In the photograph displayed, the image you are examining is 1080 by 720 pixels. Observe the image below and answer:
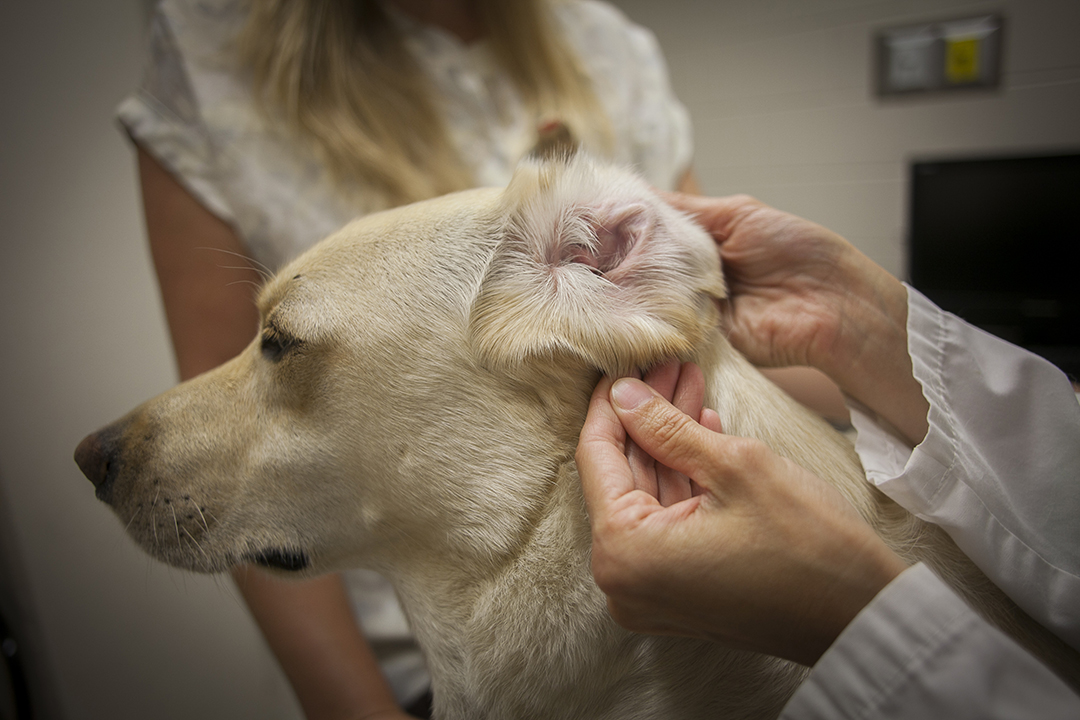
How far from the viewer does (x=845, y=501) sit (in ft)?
1.59

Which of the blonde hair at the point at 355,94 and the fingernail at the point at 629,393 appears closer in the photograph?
the fingernail at the point at 629,393

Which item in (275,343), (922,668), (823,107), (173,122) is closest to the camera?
(922,668)

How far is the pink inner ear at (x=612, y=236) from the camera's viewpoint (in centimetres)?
57

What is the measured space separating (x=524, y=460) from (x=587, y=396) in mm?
90

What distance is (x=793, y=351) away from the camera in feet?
2.26

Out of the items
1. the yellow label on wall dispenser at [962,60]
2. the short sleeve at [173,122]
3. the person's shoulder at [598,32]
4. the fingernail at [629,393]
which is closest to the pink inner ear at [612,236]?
the fingernail at [629,393]

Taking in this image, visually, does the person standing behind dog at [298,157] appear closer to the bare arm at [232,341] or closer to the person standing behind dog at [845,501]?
the bare arm at [232,341]

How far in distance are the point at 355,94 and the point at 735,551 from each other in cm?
87

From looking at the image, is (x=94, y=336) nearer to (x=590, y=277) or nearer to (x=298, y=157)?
(x=298, y=157)

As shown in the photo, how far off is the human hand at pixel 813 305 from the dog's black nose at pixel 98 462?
715 mm

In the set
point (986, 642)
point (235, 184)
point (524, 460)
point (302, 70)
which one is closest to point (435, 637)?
point (524, 460)

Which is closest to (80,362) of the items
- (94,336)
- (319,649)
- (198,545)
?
(94,336)

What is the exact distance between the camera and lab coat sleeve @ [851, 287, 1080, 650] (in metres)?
0.53

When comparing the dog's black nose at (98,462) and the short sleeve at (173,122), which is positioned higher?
the short sleeve at (173,122)
